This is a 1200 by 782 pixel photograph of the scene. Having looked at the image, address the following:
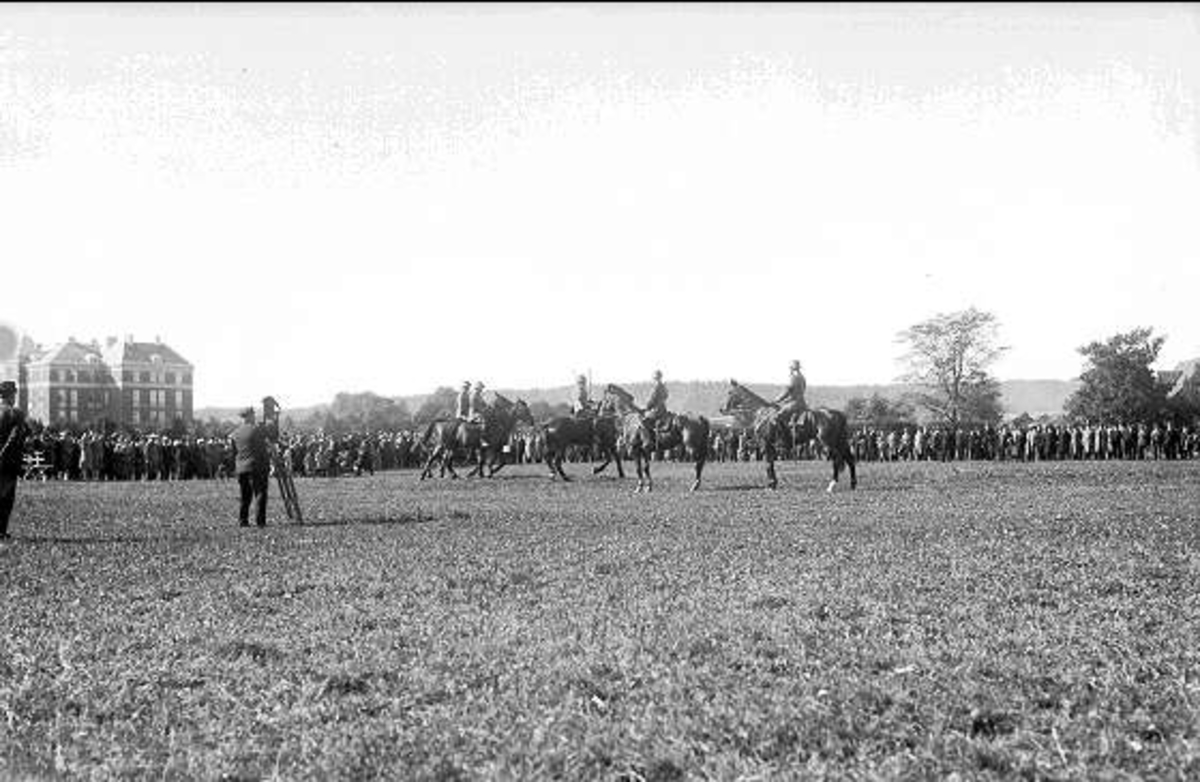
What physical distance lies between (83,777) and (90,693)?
1.50 metres

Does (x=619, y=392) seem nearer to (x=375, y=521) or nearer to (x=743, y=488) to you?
(x=743, y=488)

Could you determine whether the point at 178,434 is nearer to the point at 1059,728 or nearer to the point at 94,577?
the point at 94,577

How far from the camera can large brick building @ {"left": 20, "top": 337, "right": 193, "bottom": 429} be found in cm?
12850

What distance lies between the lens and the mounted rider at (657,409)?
28.2 metres

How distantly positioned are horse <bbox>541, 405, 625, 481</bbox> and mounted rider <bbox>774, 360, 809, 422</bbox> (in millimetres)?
6648

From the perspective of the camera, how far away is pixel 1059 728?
6086 mm

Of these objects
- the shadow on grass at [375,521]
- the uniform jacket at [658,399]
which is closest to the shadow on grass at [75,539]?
the shadow on grass at [375,521]

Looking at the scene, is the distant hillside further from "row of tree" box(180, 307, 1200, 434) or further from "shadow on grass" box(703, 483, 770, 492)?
"shadow on grass" box(703, 483, 770, 492)

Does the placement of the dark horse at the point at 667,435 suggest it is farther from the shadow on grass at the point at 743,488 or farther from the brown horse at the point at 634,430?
the shadow on grass at the point at 743,488

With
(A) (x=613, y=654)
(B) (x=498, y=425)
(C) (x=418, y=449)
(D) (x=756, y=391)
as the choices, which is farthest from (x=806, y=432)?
(D) (x=756, y=391)

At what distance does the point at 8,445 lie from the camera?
53.1ft

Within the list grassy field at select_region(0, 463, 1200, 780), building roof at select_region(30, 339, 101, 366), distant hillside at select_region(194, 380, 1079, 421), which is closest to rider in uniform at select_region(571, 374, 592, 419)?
grassy field at select_region(0, 463, 1200, 780)

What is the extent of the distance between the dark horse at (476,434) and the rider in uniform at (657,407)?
7.02 m

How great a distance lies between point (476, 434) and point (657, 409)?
25.8 ft
